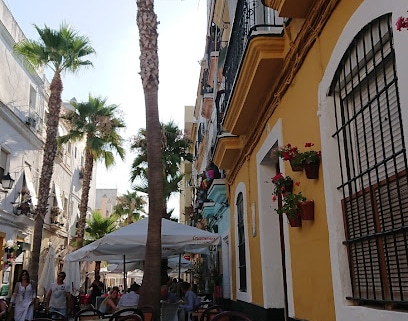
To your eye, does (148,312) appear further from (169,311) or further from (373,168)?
(373,168)

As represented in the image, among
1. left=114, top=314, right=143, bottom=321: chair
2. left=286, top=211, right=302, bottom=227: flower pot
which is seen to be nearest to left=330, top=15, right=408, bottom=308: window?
left=286, top=211, right=302, bottom=227: flower pot

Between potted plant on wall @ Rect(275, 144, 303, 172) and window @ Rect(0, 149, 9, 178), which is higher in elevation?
window @ Rect(0, 149, 9, 178)

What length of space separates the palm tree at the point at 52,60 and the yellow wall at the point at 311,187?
13.6m

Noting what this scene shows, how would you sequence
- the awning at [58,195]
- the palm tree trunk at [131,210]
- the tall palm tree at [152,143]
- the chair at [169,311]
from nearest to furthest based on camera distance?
1. the tall palm tree at [152,143]
2. the chair at [169,311]
3. the awning at [58,195]
4. the palm tree trunk at [131,210]

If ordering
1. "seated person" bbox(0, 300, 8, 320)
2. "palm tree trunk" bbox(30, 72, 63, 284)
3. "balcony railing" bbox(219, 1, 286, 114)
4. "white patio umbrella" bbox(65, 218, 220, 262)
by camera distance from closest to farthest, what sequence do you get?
"balcony railing" bbox(219, 1, 286, 114) → "white patio umbrella" bbox(65, 218, 220, 262) → "seated person" bbox(0, 300, 8, 320) → "palm tree trunk" bbox(30, 72, 63, 284)

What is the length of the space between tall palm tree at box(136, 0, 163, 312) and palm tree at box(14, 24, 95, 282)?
10.2m

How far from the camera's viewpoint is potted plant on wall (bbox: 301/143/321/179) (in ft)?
15.2

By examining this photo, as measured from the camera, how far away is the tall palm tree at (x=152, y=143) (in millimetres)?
7902

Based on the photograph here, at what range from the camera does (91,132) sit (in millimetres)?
24766

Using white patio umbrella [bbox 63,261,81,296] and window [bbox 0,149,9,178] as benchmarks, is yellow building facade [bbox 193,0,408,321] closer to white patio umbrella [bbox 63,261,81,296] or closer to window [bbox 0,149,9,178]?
window [bbox 0,149,9,178]

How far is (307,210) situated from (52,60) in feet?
54.6

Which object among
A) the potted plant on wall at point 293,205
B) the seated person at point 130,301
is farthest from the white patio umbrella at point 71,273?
the potted plant on wall at point 293,205

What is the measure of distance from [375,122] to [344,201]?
0.79 m

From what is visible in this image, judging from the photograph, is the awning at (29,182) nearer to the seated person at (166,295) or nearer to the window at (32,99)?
the window at (32,99)
